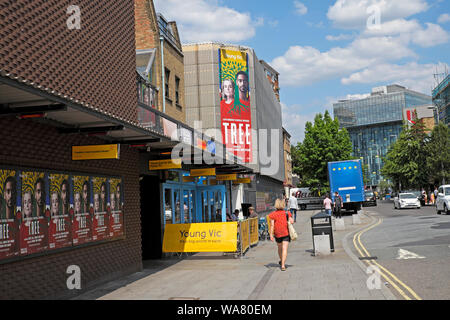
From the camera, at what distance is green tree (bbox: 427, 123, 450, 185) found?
53141mm

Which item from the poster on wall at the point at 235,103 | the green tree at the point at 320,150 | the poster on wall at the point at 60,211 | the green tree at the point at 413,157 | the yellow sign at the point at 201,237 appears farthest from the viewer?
the green tree at the point at 413,157

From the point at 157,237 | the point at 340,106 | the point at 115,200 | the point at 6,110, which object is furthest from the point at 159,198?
the point at 340,106

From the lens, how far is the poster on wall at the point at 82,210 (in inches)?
360

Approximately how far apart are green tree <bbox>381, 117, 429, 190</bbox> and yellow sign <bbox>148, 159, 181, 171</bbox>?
5474cm

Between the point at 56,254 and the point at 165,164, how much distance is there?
564 centimetres

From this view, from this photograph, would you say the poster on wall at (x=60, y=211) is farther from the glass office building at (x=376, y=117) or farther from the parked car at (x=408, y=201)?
the glass office building at (x=376, y=117)

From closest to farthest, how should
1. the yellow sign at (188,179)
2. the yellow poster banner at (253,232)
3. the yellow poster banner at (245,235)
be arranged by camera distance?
the yellow poster banner at (245,235)
the yellow poster banner at (253,232)
the yellow sign at (188,179)

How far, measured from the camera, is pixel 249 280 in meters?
9.77

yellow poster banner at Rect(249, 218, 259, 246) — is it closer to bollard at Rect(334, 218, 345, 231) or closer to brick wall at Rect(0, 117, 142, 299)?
brick wall at Rect(0, 117, 142, 299)

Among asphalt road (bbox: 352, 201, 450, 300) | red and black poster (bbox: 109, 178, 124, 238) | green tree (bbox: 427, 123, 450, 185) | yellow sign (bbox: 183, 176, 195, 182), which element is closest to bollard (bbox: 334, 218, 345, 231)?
asphalt road (bbox: 352, 201, 450, 300)

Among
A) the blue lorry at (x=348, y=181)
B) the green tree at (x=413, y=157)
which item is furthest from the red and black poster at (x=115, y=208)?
the green tree at (x=413, y=157)

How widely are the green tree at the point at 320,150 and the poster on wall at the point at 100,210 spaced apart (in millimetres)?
51437

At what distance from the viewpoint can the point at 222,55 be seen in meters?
41.6

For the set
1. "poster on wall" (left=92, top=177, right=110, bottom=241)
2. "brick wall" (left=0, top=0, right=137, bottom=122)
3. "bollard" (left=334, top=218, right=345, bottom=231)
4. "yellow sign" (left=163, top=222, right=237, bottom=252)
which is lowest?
"bollard" (left=334, top=218, right=345, bottom=231)
